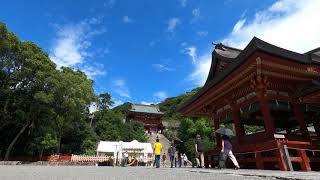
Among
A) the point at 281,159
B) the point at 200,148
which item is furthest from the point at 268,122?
the point at 200,148

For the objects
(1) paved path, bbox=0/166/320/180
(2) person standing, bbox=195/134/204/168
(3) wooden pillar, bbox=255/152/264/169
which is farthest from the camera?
(2) person standing, bbox=195/134/204/168

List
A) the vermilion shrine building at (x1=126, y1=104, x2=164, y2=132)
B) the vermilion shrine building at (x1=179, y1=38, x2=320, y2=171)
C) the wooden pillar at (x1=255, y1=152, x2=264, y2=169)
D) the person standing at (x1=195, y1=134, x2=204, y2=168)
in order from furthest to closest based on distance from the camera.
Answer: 1. the vermilion shrine building at (x1=126, y1=104, x2=164, y2=132)
2. the person standing at (x1=195, y1=134, x2=204, y2=168)
3. the wooden pillar at (x1=255, y1=152, x2=264, y2=169)
4. the vermilion shrine building at (x1=179, y1=38, x2=320, y2=171)

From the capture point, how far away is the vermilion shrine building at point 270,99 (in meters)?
10.3

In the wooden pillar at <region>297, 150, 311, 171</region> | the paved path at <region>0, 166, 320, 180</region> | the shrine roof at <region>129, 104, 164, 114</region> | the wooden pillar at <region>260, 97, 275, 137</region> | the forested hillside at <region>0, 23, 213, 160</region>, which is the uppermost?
the shrine roof at <region>129, 104, 164, 114</region>

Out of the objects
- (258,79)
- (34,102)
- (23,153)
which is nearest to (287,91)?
(258,79)

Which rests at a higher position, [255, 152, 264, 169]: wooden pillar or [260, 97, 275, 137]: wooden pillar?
[260, 97, 275, 137]: wooden pillar

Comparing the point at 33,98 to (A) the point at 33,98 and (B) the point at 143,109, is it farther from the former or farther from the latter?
(B) the point at 143,109

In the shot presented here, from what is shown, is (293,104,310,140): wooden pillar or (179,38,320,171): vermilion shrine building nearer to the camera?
(179,38,320,171): vermilion shrine building

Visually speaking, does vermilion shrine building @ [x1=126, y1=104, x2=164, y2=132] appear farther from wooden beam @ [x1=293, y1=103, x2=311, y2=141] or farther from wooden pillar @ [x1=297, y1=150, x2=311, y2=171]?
wooden pillar @ [x1=297, y1=150, x2=311, y2=171]

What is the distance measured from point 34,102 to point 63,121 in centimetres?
390

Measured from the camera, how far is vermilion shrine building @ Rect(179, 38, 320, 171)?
1034cm

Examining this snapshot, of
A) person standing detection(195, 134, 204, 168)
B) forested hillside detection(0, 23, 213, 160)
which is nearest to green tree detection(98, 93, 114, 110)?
forested hillside detection(0, 23, 213, 160)

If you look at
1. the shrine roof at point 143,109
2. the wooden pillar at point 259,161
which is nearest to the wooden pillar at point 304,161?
the wooden pillar at point 259,161

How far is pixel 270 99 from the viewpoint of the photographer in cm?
1232
